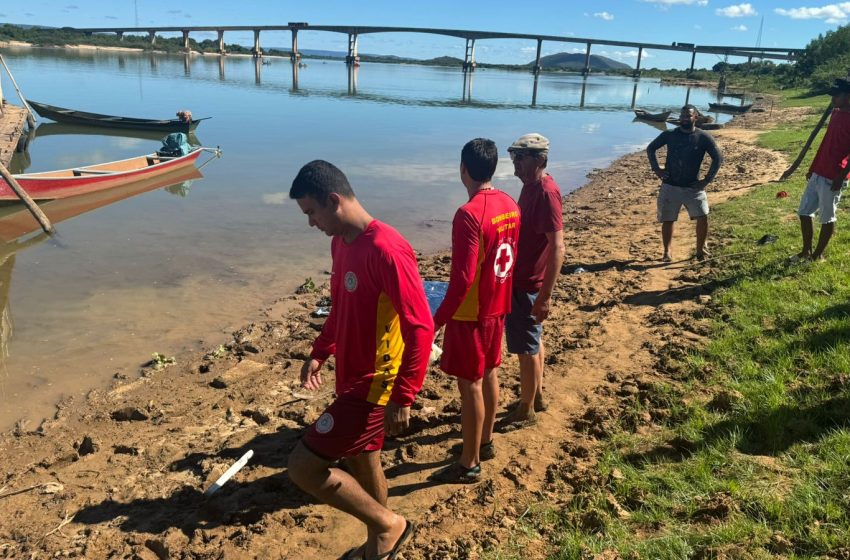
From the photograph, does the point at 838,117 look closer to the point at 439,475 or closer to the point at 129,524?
the point at 439,475

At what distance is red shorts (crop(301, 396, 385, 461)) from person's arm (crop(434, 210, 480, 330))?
2.32 feet

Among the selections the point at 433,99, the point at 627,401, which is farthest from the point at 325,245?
the point at 433,99

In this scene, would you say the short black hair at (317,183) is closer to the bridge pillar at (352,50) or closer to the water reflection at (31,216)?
the water reflection at (31,216)

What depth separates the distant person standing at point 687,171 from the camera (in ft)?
24.5

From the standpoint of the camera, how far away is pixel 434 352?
18.3 ft

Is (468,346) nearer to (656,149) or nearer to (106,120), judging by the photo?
(656,149)

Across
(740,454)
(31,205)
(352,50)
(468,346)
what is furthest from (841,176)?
(352,50)

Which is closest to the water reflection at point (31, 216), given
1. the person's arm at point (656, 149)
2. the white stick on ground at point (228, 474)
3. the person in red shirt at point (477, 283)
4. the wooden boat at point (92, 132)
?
the white stick on ground at point (228, 474)

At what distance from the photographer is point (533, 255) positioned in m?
4.04

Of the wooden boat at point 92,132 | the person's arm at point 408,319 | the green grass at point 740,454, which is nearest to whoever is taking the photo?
the person's arm at point 408,319

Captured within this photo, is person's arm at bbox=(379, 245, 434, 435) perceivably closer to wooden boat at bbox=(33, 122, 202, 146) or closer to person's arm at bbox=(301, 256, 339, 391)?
person's arm at bbox=(301, 256, 339, 391)

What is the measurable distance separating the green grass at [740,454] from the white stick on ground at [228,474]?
1946mm

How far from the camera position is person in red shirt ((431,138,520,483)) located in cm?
324

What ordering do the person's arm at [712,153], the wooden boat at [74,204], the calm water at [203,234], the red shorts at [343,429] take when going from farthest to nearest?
1. the wooden boat at [74,204]
2. the person's arm at [712,153]
3. the calm water at [203,234]
4. the red shorts at [343,429]
